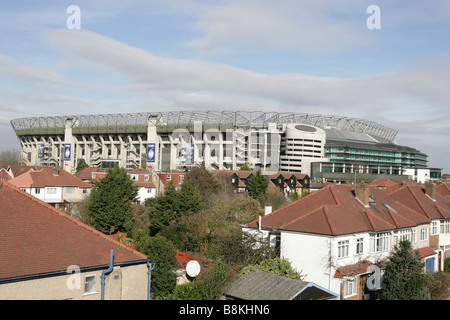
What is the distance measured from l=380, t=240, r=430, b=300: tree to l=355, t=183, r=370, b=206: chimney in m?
6.54

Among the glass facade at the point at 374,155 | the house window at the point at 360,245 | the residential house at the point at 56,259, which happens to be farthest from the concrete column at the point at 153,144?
the residential house at the point at 56,259

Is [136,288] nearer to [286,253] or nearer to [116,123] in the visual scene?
[286,253]

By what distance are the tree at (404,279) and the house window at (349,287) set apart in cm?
156

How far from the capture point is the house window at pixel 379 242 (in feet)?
85.6

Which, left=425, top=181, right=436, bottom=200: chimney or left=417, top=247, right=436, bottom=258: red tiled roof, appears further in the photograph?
left=425, top=181, right=436, bottom=200: chimney

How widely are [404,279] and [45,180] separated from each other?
44014 millimetres

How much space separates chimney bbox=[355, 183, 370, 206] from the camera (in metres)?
28.8

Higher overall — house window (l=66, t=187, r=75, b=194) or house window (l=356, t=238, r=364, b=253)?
house window (l=66, t=187, r=75, b=194)

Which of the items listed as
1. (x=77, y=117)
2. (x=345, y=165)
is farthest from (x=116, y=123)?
(x=345, y=165)

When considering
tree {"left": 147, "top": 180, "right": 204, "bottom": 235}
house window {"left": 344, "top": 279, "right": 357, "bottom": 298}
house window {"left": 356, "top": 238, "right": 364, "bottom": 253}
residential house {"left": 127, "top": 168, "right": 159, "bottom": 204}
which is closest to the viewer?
house window {"left": 344, "top": 279, "right": 357, "bottom": 298}

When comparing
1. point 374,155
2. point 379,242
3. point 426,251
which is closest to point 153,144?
point 374,155

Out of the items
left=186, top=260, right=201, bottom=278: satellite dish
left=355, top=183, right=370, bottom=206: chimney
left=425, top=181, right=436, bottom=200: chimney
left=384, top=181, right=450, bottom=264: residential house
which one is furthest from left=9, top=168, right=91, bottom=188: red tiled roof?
left=425, top=181, right=436, bottom=200: chimney

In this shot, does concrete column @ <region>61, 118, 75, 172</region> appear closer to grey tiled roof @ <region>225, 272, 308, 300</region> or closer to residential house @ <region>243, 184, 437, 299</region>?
residential house @ <region>243, 184, 437, 299</region>

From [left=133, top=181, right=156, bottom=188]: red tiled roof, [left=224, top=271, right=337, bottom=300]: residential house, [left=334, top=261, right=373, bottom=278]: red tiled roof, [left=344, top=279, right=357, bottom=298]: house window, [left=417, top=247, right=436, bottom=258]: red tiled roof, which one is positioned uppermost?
[left=133, top=181, right=156, bottom=188]: red tiled roof
